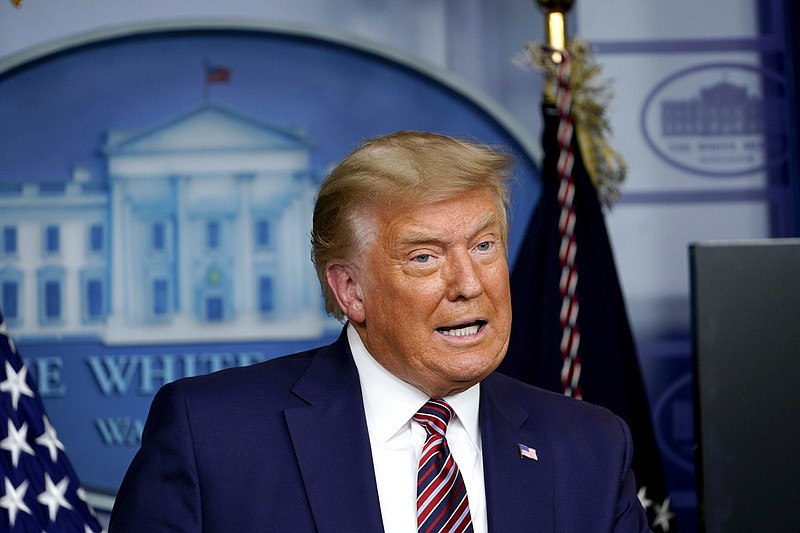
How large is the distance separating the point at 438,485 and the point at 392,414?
15 cm

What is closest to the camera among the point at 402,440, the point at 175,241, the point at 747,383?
the point at 402,440

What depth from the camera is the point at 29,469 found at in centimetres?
244

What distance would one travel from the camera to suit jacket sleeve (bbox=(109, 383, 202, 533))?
67.4 inches

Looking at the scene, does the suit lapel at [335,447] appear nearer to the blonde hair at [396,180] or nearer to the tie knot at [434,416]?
the tie knot at [434,416]

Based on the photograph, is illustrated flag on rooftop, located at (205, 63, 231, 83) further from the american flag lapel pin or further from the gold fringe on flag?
the american flag lapel pin

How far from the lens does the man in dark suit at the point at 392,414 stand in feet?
5.76

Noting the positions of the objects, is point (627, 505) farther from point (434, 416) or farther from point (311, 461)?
point (311, 461)

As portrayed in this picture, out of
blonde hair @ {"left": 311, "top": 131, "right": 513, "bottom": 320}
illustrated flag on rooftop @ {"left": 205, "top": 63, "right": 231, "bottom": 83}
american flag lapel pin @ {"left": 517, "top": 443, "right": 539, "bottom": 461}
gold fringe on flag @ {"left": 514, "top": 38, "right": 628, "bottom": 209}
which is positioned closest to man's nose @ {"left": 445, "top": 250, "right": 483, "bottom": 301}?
blonde hair @ {"left": 311, "top": 131, "right": 513, "bottom": 320}

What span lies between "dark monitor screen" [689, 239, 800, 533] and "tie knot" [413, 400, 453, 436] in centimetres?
103

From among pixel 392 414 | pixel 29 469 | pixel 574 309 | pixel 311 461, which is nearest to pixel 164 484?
pixel 311 461

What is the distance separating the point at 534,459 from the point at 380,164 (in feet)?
1.93

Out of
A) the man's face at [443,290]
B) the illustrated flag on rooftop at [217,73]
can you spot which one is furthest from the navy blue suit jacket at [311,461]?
the illustrated flag on rooftop at [217,73]

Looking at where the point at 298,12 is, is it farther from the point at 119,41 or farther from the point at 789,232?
the point at 789,232

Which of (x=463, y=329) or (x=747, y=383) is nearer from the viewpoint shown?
(x=463, y=329)
